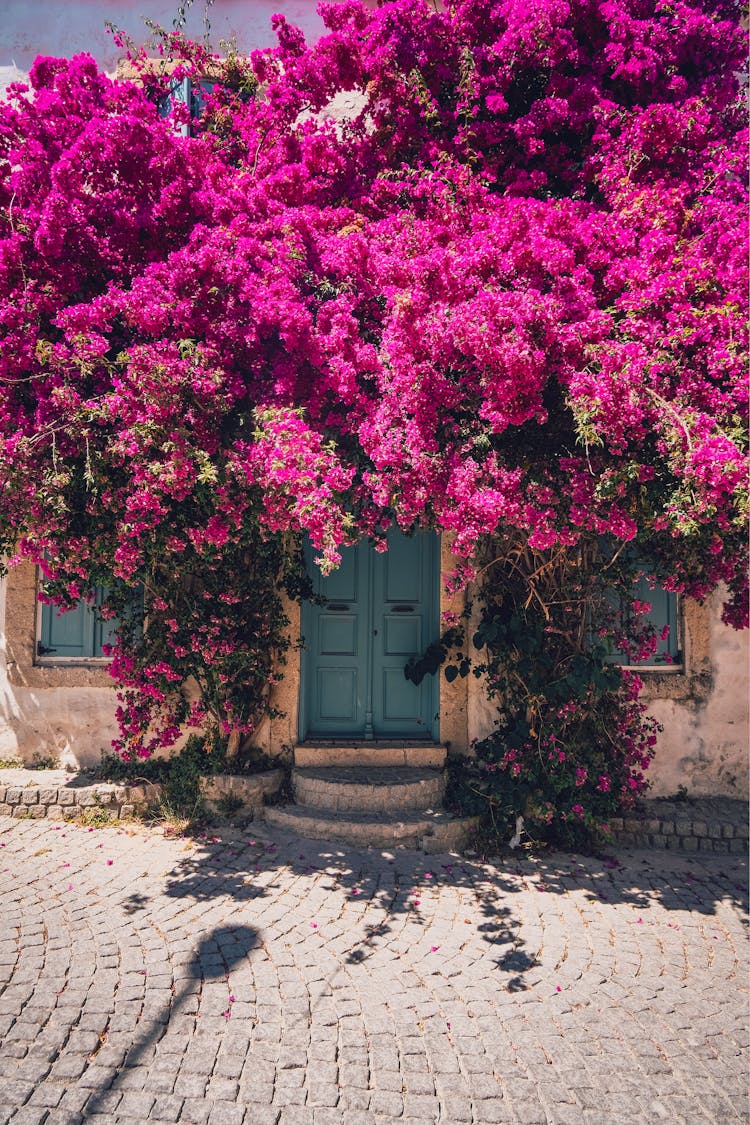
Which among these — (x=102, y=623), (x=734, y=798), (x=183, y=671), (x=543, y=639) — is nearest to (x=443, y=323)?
(x=543, y=639)

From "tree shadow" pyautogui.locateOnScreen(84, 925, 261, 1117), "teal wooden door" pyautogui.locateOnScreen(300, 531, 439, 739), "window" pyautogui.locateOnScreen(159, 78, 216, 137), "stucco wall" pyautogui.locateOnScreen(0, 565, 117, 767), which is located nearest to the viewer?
"tree shadow" pyautogui.locateOnScreen(84, 925, 261, 1117)

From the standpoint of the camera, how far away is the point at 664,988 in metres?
3.76

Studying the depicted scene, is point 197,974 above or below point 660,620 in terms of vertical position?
below

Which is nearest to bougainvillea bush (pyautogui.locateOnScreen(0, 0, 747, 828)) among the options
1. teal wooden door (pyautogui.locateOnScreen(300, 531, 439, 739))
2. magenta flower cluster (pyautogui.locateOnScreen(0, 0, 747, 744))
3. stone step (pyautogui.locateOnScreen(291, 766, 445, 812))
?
magenta flower cluster (pyautogui.locateOnScreen(0, 0, 747, 744))

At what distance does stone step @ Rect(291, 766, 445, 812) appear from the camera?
18.7ft

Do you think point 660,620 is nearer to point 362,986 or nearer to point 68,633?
point 362,986

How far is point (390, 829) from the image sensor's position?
213 inches

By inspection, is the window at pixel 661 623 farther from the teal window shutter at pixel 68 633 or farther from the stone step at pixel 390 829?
the teal window shutter at pixel 68 633

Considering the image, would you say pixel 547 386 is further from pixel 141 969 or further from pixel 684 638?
pixel 141 969

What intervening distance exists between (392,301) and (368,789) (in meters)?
3.70

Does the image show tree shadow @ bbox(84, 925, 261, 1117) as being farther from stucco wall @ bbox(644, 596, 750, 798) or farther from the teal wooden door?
stucco wall @ bbox(644, 596, 750, 798)

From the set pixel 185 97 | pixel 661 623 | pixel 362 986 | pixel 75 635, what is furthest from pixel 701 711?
pixel 185 97

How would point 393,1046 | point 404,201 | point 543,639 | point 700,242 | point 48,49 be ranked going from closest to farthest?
1. point 393,1046
2. point 700,242
3. point 404,201
4. point 543,639
5. point 48,49

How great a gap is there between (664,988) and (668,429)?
3026mm
